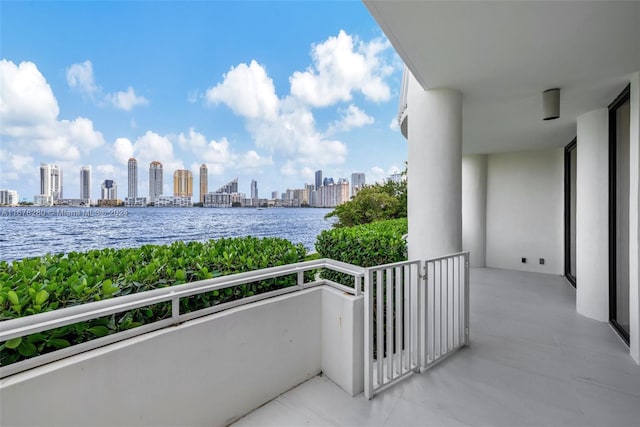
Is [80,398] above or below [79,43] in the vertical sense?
below

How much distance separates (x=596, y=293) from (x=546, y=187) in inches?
122

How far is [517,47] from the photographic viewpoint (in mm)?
2107

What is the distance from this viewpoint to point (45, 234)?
24.7 ft

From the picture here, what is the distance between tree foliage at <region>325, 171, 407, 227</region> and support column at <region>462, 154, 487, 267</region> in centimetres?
617

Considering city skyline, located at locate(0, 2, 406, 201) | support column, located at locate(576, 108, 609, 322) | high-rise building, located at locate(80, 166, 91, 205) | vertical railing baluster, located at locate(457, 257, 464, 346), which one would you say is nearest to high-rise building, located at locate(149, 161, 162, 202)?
city skyline, located at locate(0, 2, 406, 201)

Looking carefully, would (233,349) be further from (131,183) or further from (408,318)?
(131,183)

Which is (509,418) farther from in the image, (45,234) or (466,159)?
(45,234)

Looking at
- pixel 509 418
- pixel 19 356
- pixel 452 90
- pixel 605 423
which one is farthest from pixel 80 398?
pixel 452 90

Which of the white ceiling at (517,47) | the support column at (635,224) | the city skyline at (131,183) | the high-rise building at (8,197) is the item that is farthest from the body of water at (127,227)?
the support column at (635,224)

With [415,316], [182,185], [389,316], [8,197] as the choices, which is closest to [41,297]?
[389,316]

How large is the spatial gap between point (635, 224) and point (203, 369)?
386 centimetres

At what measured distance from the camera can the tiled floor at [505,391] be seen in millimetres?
1876

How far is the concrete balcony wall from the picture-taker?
124cm

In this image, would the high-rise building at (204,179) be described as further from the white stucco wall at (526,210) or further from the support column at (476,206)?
the white stucco wall at (526,210)
